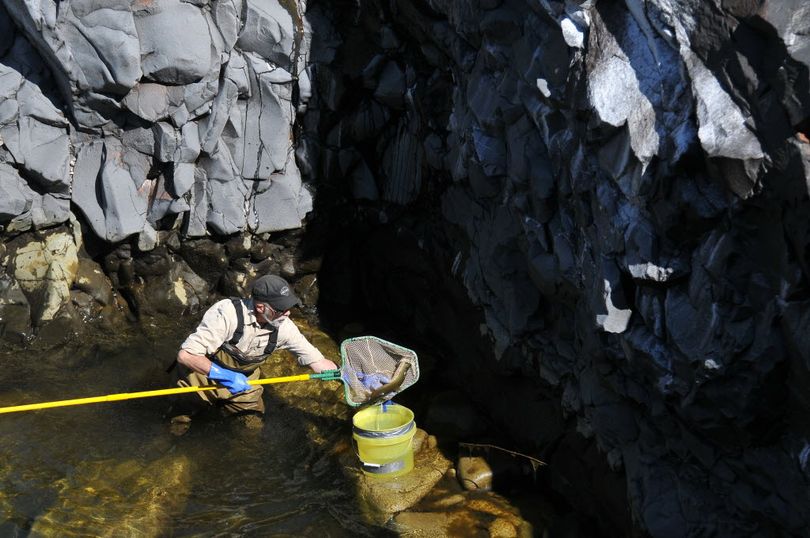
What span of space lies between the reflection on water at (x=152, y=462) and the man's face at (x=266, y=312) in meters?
1.23

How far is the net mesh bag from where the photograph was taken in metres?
6.74

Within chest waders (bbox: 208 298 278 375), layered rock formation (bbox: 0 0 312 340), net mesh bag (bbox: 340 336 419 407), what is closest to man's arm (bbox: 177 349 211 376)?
chest waders (bbox: 208 298 278 375)

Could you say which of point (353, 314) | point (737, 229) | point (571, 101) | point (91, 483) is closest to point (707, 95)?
point (737, 229)

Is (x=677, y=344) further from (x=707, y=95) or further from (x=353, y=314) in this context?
(x=353, y=314)

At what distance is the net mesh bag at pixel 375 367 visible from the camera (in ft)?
22.1

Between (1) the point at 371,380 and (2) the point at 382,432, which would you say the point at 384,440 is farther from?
(1) the point at 371,380

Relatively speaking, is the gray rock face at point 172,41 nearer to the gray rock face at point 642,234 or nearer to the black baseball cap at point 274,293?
the gray rock face at point 642,234

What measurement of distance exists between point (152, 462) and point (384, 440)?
1.94m

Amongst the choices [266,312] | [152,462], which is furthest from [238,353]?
[152,462]

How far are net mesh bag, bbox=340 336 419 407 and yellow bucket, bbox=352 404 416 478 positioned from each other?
204mm

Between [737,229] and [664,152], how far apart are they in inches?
23.6

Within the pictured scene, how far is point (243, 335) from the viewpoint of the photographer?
22.7 ft

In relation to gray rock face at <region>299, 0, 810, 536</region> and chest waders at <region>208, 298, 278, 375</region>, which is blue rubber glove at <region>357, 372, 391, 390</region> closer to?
chest waders at <region>208, 298, 278, 375</region>

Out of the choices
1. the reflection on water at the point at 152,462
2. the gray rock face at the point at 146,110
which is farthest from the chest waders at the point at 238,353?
the gray rock face at the point at 146,110
